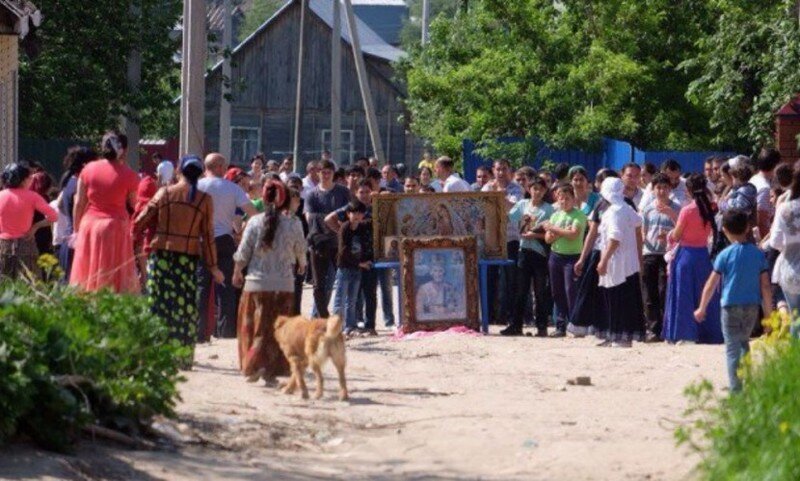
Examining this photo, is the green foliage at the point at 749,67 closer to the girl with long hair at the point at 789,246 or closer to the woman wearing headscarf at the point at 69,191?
the woman wearing headscarf at the point at 69,191

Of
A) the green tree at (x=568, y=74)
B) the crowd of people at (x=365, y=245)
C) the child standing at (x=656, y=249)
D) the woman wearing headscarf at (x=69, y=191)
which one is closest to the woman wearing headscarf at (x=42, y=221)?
the crowd of people at (x=365, y=245)

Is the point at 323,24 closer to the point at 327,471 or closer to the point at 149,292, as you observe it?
the point at 149,292

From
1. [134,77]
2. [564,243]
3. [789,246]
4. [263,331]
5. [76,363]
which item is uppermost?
[134,77]

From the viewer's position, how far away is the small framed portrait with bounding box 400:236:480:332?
64.8 feet

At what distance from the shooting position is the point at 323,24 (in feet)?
230

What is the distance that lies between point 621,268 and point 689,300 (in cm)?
76

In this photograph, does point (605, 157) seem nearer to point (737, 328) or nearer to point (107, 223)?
point (107, 223)

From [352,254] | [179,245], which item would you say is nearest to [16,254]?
[352,254]

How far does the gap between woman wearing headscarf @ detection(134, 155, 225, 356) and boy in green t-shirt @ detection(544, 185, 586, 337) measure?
5.44m

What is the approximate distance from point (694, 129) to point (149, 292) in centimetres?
2232

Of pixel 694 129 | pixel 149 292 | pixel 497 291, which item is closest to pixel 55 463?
pixel 149 292

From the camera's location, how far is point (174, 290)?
594 inches

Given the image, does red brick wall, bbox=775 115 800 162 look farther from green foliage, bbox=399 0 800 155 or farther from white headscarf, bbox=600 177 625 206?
white headscarf, bbox=600 177 625 206

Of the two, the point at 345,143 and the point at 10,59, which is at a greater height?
the point at 345,143
